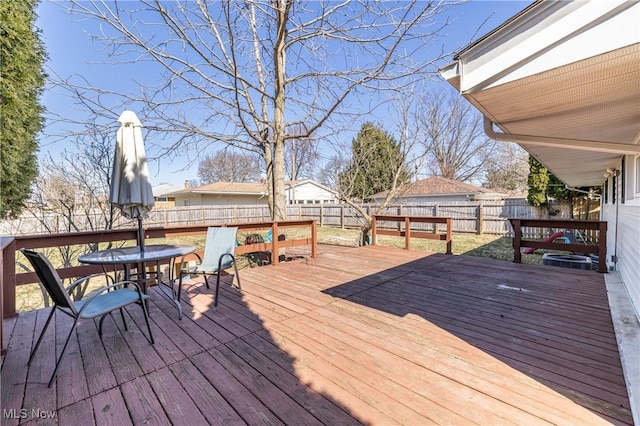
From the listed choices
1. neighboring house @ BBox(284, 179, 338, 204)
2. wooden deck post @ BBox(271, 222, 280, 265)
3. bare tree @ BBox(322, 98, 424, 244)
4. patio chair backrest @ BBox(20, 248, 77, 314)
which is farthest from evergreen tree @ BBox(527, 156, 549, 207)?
neighboring house @ BBox(284, 179, 338, 204)

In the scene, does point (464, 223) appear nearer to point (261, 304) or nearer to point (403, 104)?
point (403, 104)

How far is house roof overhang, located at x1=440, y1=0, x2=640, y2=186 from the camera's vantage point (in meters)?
1.19

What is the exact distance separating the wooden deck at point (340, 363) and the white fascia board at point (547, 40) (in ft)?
6.08

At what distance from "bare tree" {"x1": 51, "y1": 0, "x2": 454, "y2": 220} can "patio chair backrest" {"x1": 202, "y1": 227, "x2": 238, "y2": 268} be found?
300 centimetres

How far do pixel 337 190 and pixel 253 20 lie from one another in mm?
4681

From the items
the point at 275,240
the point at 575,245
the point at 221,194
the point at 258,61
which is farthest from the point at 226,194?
the point at 575,245

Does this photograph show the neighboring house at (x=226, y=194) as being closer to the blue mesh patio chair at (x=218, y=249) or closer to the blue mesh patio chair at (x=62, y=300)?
the blue mesh patio chair at (x=218, y=249)

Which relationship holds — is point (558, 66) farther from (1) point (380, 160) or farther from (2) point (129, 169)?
(1) point (380, 160)

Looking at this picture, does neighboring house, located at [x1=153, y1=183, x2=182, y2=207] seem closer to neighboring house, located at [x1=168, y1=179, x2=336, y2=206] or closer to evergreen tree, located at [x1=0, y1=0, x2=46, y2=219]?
neighboring house, located at [x1=168, y1=179, x2=336, y2=206]

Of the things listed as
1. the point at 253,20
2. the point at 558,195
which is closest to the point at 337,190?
the point at 253,20

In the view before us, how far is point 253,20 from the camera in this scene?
228 inches

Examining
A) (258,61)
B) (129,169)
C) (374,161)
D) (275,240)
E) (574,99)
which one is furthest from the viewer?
(374,161)

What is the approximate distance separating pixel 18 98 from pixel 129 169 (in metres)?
3.03

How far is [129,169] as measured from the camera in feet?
10.9
